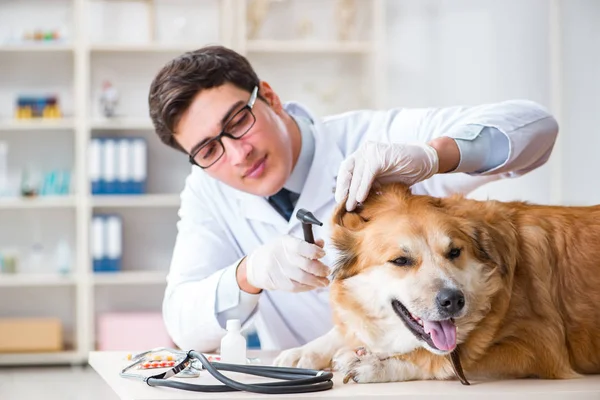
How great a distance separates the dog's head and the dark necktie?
1.96 feet

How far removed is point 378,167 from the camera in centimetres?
148

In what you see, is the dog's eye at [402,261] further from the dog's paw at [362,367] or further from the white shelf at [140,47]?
the white shelf at [140,47]

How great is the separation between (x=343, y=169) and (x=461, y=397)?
52 centimetres

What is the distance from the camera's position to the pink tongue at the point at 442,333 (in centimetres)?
129

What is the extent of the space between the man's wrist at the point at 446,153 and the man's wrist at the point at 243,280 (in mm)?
498

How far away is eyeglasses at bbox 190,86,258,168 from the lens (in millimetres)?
1841

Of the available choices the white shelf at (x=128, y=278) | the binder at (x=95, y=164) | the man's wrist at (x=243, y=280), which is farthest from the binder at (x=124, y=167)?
the man's wrist at (x=243, y=280)

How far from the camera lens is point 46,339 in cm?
474

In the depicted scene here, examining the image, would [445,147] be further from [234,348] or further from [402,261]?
[234,348]

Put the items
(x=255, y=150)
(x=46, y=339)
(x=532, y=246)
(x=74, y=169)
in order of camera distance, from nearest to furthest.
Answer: (x=532, y=246) < (x=255, y=150) < (x=46, y=339) < (x=74, y=169)

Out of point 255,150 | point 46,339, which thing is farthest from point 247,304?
point 46,339

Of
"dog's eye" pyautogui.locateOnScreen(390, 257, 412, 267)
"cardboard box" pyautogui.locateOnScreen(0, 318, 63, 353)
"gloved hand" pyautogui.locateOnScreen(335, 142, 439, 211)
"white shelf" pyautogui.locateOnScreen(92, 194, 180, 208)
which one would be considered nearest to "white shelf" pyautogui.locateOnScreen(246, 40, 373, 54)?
"white shelf" pyautogui.locateOnScreen(92, 194, 180, 208)

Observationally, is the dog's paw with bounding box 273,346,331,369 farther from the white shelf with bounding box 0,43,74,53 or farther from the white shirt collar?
the white shelf with bounding box 0,43,74,53

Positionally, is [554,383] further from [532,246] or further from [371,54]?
[371,54]
